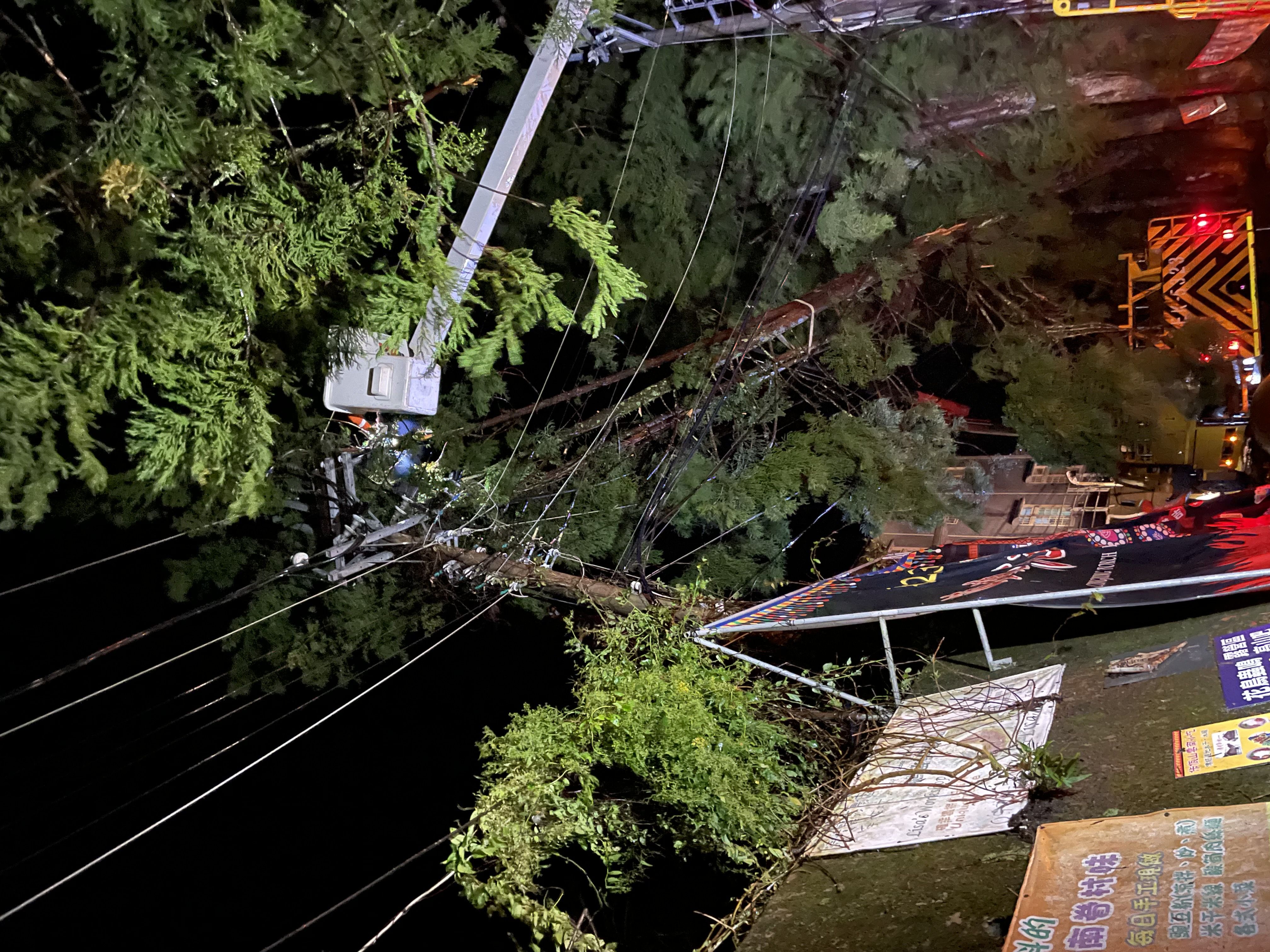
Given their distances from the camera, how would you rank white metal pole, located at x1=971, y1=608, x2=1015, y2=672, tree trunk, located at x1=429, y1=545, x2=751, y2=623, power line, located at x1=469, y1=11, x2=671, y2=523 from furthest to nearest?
power line, located at x1=469, y1=11, x2=671, y2=523
tree trunk, located at x1=429, y1=545, x2=751, y2=623
white metal pole, located at x1=971, y1=608, x2=1015, y2=672

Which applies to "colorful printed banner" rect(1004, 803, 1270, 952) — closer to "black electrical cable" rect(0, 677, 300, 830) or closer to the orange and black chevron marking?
"black electrical cable" rect(0, 677, 300, 830)

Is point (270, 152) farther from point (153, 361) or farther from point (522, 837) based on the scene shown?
point (522, 837)

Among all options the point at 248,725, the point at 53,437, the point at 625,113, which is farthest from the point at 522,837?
the point at 625,113

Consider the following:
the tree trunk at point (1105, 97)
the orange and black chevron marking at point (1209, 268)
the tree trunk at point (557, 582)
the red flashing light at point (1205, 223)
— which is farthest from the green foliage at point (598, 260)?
the red flashing light at point (1205, 223)

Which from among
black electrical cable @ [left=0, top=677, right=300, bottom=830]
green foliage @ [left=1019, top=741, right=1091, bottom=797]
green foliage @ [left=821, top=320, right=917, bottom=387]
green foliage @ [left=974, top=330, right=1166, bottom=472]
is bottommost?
black electrical cable @ [left=0, top=677, right=300, bottom=830]

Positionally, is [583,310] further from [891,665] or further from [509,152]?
[891,665]

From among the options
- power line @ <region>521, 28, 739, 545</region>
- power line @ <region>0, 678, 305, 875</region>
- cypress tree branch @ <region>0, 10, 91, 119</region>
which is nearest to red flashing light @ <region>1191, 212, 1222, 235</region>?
power line @ <region>521, 28, 739, 545</region>

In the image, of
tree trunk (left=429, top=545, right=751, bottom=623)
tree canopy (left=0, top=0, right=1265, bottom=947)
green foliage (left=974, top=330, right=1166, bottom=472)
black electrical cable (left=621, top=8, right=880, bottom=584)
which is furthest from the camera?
green foliage (left=974, top=330, right=1166, bottom=472)

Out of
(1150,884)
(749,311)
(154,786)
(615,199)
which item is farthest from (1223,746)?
(154,786)
